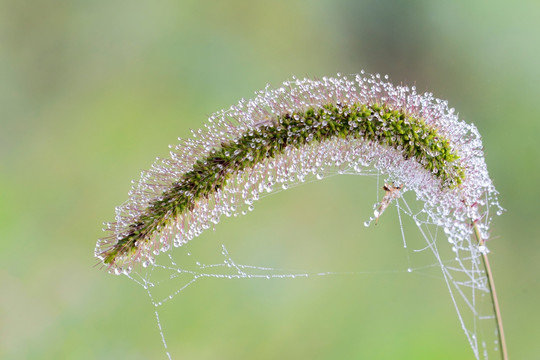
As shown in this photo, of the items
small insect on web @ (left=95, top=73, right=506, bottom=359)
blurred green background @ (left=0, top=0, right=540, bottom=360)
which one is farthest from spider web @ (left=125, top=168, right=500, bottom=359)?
small insect on web @ (left=95, top=73, right=506, bottom=359)

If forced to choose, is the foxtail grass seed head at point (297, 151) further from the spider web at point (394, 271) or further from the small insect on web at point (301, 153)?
the spider web at point (394, 271)

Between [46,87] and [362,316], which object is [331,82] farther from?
[46,87]

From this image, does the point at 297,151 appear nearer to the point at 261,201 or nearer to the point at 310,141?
the point at 310,141

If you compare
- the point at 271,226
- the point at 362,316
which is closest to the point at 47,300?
the point at 271,226

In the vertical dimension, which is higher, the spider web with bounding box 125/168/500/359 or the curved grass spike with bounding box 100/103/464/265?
the spider web with bounding box 125/168/500/359

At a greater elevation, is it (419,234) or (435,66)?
(435,66)

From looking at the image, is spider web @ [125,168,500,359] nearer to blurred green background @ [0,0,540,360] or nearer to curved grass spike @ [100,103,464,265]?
blurred green background @ [0,0,540,360]
